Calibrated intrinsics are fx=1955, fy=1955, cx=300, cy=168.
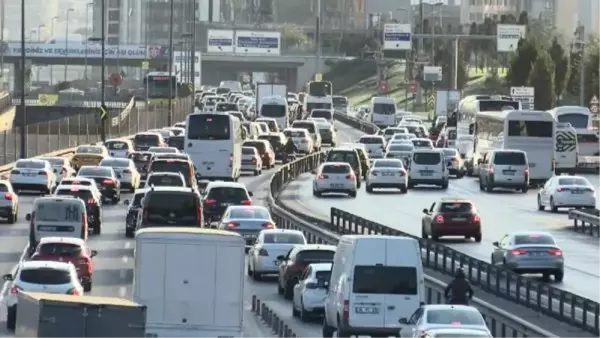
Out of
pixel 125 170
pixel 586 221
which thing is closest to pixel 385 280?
pixel 586 221

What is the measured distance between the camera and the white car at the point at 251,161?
85.1 metres

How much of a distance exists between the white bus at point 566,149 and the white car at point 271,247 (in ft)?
159

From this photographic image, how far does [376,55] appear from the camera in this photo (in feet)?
548

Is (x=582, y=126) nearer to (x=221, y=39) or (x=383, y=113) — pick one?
(x=383, y=113)

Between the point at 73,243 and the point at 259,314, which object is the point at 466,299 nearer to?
the point at 259,314

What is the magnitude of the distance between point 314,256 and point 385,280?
7787 millimetres

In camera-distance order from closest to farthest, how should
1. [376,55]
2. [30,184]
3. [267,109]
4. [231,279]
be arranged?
[231,279] → [30,184] → [267,109] → [376,55]

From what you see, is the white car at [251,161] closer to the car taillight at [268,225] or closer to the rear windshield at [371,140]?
the rear windshield at [371,140]

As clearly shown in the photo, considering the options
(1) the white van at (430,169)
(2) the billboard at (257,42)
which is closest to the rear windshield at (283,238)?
(1) the white van at (430,169)

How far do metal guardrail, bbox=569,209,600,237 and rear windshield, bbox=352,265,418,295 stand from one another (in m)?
27.8

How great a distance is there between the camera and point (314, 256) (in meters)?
37.7

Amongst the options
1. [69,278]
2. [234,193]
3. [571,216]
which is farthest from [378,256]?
[571,216]

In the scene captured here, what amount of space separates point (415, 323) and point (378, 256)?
2363 millimetres

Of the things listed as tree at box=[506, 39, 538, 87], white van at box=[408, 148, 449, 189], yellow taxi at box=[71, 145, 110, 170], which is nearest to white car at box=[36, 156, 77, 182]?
yellow taxi at box=[71, 145, 110, 170]
